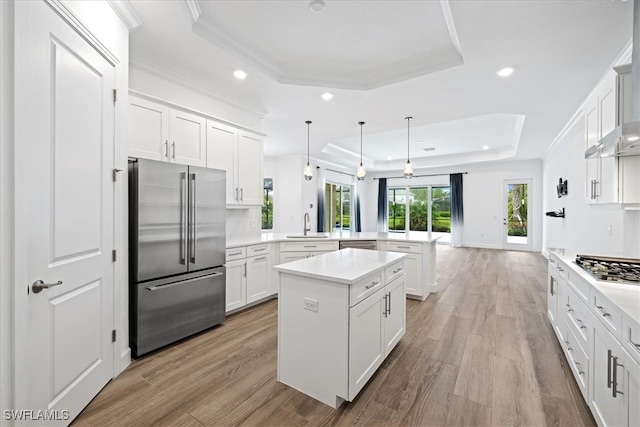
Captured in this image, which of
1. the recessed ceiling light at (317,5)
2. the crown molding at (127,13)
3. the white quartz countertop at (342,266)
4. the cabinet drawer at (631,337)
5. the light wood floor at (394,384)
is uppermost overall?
the recessed ceiling light at (317,5)

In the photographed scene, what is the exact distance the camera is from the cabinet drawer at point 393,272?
2324 millimetres

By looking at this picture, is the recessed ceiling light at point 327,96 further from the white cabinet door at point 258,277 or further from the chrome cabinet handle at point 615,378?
the chrome cabinet handle at point 615,378

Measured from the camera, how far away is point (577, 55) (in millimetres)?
2631

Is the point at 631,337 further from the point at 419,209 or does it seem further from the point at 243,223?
the point at 419,209

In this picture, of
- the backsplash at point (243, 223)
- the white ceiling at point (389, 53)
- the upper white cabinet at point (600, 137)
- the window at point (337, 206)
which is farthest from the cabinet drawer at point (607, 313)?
the window at point (337, 206)

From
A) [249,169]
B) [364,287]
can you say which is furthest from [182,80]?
[364,287]

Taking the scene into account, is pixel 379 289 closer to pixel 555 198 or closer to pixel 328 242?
pixel 328 242

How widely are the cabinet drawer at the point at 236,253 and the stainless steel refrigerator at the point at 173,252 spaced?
20cm

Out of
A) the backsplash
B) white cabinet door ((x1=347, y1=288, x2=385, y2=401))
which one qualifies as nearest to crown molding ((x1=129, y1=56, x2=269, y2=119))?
the backsplash

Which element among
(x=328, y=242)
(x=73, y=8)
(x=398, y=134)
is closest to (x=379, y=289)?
(x=328, y=242)

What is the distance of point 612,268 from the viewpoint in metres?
1.95

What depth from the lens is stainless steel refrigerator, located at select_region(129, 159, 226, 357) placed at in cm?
244

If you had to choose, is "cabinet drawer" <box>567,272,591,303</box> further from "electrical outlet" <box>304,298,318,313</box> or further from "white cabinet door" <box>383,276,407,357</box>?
"electrical outlet" <box>304,298,318,313</box>

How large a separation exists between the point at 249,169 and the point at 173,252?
1.76m
